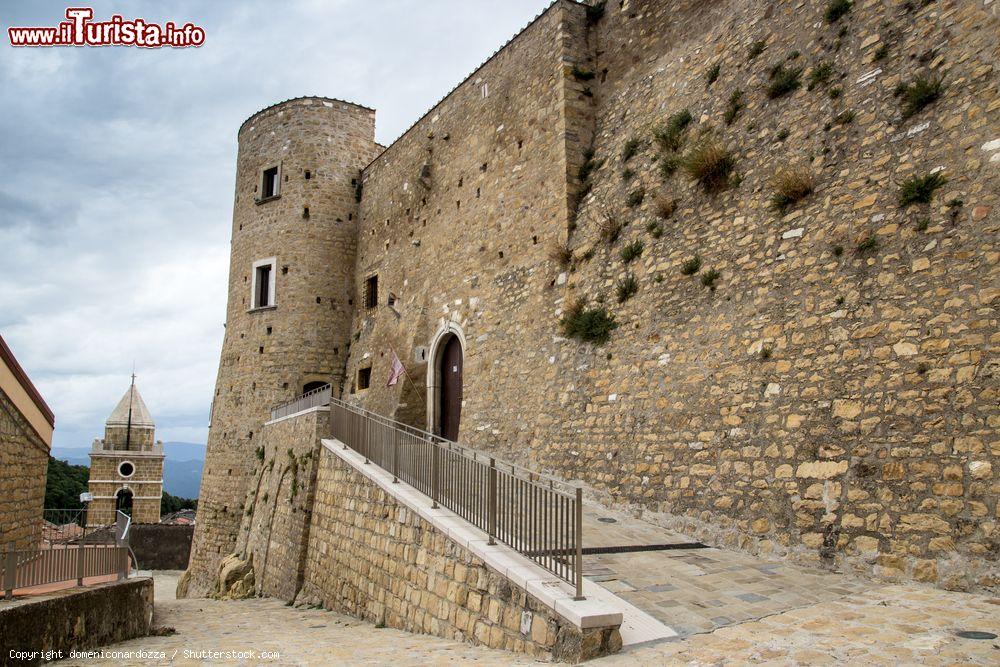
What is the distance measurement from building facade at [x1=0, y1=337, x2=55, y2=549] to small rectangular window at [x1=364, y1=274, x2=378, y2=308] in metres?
8.97

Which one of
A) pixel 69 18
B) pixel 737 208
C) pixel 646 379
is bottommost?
pixel 646 379

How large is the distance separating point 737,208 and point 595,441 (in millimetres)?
3800

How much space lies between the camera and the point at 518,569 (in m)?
5.95

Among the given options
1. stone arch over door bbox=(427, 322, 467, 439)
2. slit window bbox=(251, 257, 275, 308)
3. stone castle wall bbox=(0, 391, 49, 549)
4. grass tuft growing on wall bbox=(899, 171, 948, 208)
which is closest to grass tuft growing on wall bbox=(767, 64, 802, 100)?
grass tuft growing on wall bbox=(899, 171, 948, 208)

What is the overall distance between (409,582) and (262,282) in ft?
49.4

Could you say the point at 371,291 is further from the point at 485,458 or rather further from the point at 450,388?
the point at 485,458

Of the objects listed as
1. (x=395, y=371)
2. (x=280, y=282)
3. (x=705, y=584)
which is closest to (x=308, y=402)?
(x=395, y=371)

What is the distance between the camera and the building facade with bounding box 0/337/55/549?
9984mm

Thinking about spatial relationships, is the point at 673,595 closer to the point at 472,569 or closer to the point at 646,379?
the point at 472,569

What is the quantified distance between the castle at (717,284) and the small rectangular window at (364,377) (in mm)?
481

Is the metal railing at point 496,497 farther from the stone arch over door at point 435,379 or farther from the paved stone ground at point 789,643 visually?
the stone arch over door at point 435,379

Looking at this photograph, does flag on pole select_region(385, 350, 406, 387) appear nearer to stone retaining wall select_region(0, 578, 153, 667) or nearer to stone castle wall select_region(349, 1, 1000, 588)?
stone castle wall select_region(349, 1, 1000, 588)

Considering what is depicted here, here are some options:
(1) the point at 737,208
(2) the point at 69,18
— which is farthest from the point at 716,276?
(2) the point at 69,18

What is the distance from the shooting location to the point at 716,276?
9.16 metres
